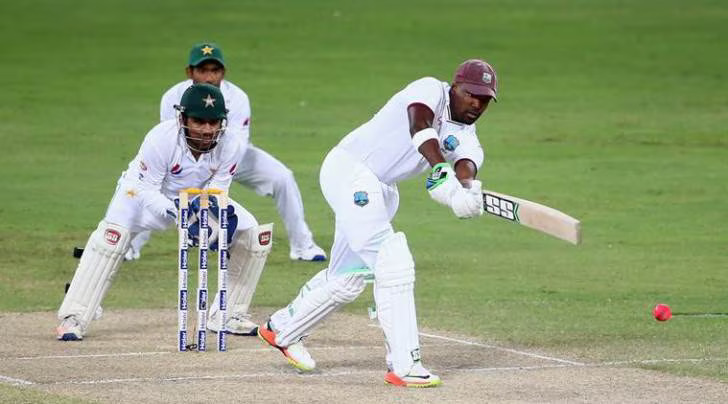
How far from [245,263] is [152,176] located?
2.75 feet

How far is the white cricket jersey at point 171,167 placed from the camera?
995 centimetres

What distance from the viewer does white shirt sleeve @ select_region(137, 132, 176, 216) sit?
32.5 feet

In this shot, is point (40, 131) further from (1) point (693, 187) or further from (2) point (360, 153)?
(2) point (360, 153)

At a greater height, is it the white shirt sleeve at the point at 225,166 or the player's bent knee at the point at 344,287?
the white shirt sleeve at the point at 225,166

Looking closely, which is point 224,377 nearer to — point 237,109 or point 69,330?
point 69,330

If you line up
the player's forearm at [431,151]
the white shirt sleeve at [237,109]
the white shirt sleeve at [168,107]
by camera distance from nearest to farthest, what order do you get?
the player's forearm at [431,151], the white shirt sleeve at [168,107], the white shirt sleeve at [237,109]

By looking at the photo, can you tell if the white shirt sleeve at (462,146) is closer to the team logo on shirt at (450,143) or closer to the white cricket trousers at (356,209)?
the team logo on shirt at (450,143)

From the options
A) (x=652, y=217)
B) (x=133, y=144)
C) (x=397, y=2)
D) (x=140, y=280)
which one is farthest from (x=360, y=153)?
(x=397, y=2)

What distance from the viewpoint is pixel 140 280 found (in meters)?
12.7

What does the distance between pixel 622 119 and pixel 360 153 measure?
45.0ft

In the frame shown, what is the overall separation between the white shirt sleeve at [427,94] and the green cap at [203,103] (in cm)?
130

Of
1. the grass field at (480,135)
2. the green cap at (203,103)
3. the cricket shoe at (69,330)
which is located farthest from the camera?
the grass field at (480,135)

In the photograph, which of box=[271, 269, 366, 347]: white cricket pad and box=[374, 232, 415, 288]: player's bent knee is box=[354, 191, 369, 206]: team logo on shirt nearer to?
box=[374, 232, 415, 288]: player's bent knee

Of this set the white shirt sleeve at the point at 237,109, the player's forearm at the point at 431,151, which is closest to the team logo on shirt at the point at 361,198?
the player's forearm at the point at 431,151
